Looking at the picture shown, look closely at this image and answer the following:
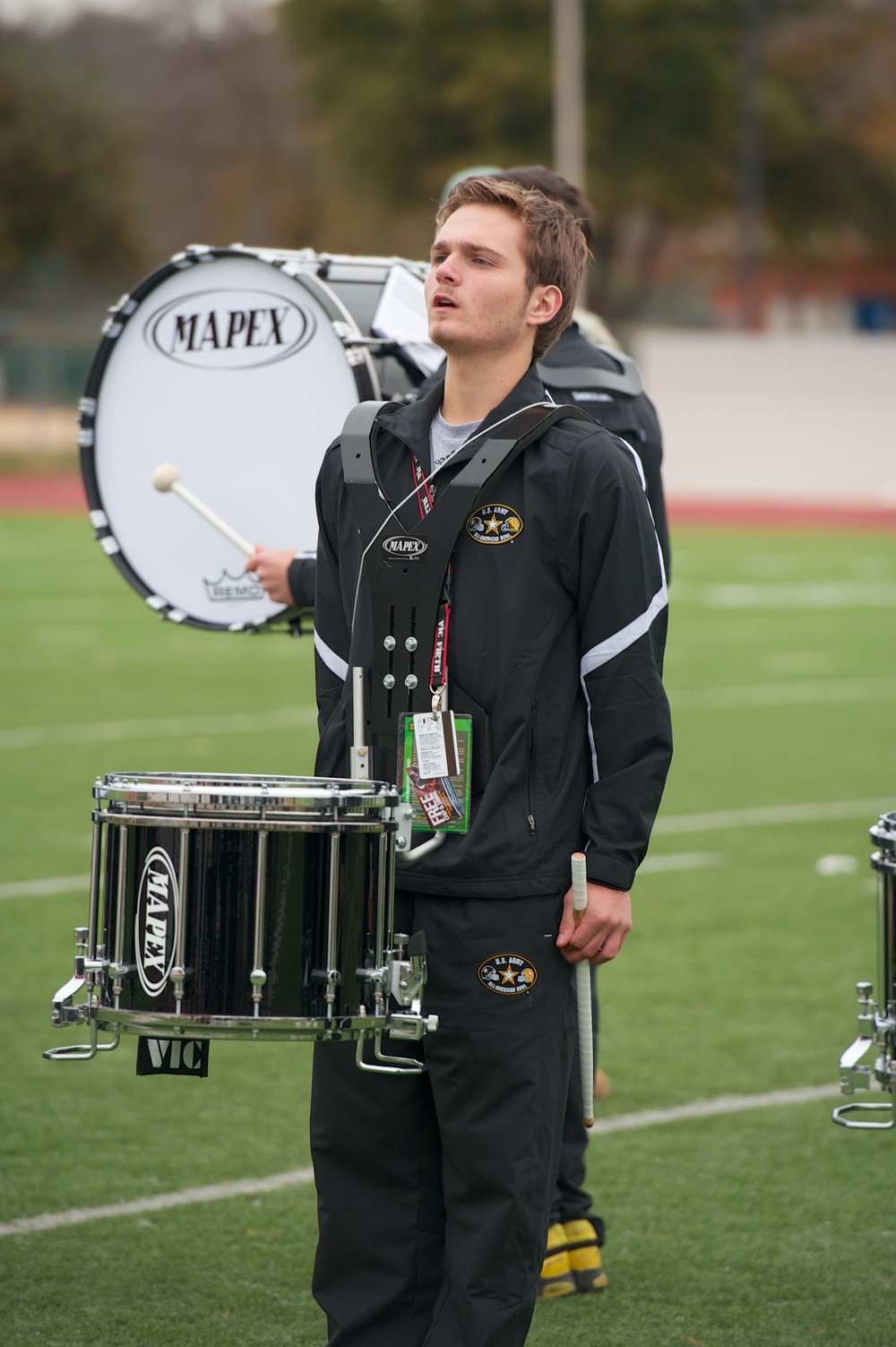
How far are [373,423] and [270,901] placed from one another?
873 mm

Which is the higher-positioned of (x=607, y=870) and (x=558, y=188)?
(x=558, y=188)

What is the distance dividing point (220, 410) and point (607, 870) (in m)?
1.84

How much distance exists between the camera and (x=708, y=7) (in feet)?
142

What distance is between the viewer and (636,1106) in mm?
5195

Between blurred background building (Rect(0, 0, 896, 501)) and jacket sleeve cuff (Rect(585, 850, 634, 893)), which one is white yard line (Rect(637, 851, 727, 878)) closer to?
jacket sleeve cuff (Rect(585, 850, 634, 893))

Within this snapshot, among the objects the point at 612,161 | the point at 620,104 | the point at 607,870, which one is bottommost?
the point at 607,870

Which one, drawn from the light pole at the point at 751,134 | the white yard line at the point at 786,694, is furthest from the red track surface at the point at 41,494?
the light pole at the point at 751,134

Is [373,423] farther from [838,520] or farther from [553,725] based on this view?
[838,520]

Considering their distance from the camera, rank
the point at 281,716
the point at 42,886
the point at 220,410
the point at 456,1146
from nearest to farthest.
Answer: the point at 456,1146 → the point at 220,410 → the point at 42,886 → the point at 281,716

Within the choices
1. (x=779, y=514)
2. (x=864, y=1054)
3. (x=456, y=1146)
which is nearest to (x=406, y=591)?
(x=456, y=1146)

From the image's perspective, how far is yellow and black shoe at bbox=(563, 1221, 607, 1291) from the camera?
4.07m

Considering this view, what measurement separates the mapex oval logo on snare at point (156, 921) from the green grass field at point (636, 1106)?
131cm

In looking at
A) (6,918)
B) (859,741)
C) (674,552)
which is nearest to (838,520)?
(674,552)

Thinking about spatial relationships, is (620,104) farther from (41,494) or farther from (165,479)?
(165,479)
